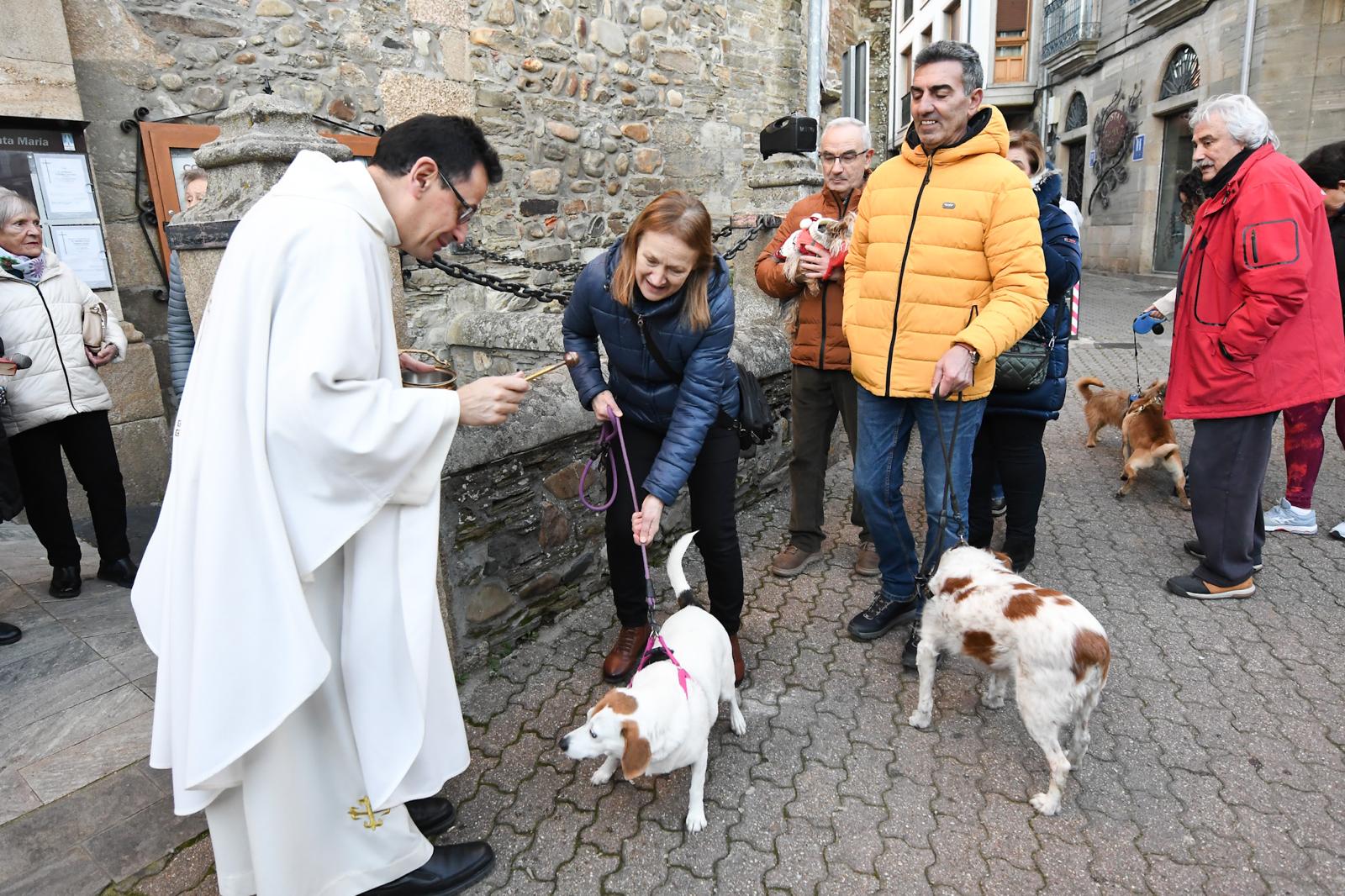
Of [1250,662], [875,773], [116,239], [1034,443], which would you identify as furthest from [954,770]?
[116,239]

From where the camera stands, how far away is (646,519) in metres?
2.64

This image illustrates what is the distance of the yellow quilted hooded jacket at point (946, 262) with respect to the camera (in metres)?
2.82

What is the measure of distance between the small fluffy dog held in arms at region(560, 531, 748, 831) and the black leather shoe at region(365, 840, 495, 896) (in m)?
0.40

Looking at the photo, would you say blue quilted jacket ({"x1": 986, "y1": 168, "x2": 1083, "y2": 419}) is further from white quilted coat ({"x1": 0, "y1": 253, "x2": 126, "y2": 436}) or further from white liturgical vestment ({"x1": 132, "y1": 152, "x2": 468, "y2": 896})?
white quilted coat ({"x1": 0, "y1": 253, "x2": 126, "y2": 436})

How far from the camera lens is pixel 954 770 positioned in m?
2.67

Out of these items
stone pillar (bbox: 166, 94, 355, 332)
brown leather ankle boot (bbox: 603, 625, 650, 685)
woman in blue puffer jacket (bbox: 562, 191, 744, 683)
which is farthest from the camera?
brown leather ankle boot (bbox: 603, 625, 650, 685)

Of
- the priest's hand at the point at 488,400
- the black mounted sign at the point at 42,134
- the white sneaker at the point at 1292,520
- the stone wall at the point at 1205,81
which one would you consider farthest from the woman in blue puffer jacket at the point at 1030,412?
the stone wall at the point at 1205,81

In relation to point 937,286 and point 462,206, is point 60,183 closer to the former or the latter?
point 462,206

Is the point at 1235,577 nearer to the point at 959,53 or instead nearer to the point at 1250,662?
the point at 1250,662

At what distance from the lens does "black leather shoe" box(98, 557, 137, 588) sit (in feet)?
13.4

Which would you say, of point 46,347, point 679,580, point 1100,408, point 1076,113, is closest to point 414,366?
point 679,580

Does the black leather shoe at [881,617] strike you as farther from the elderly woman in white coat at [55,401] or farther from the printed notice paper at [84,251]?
the printed notice paper at [84,251]

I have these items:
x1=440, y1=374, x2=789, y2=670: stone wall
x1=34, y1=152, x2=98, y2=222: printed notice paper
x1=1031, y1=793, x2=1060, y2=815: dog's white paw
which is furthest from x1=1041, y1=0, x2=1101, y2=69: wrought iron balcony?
x1=1031, y1=793, x2=1060, y2=815: dog's white paw

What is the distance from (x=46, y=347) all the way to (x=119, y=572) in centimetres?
118
